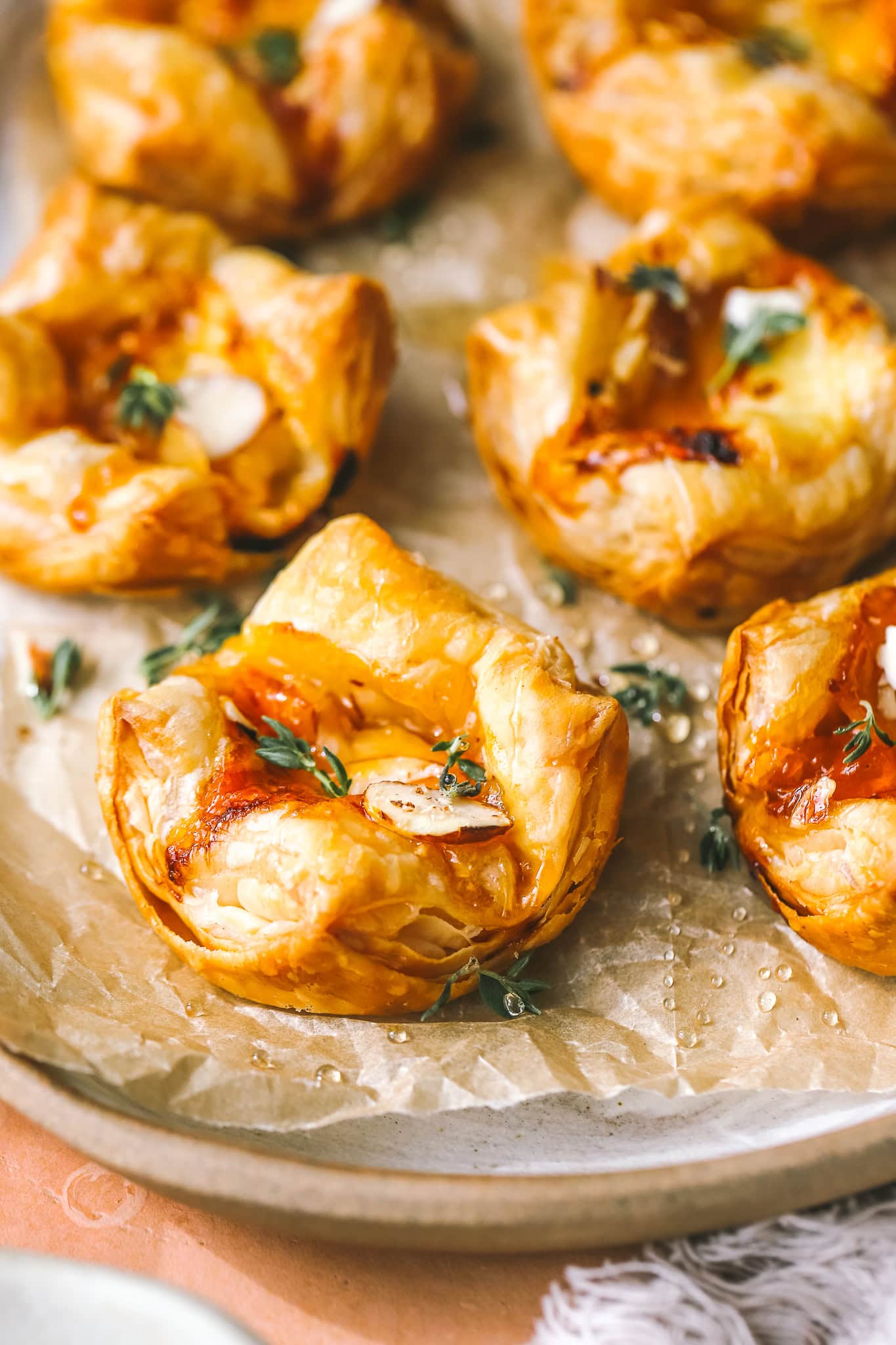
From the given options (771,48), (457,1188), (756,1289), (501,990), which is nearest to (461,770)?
(501,990)

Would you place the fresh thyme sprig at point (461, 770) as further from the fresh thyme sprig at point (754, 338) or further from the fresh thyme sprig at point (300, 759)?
the fresh thyme sprig at point (754, 338)

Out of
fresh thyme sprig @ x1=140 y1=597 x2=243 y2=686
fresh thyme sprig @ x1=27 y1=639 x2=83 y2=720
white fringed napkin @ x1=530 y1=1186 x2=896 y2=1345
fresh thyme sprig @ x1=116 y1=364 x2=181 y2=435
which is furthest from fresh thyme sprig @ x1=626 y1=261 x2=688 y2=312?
white fringed napkin @ x1=530 y1=1186 x2=896 y2=1345

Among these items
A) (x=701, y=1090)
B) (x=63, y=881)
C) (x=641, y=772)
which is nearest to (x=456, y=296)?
(x=641, y=772)

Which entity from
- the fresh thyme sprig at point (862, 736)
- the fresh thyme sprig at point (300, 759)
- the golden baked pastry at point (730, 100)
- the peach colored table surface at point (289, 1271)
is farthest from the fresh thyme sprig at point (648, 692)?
the golden baked pastry at point (730, 100)

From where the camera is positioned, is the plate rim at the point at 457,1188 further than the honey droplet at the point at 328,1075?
No

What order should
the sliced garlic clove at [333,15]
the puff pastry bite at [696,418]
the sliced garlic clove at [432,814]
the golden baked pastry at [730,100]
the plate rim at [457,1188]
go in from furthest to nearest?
the sliced garlic clove at [333,15] < the golden baked pastry at [730,100] < the puff pastry bite at [696,418] < the sliced garlic clove at [432,814] < the plate rim at [457,1188]

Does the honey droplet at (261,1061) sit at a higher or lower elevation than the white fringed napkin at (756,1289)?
higher

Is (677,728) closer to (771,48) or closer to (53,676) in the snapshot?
(53,676)

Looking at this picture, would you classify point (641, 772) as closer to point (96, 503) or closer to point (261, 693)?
point (261, 693)
